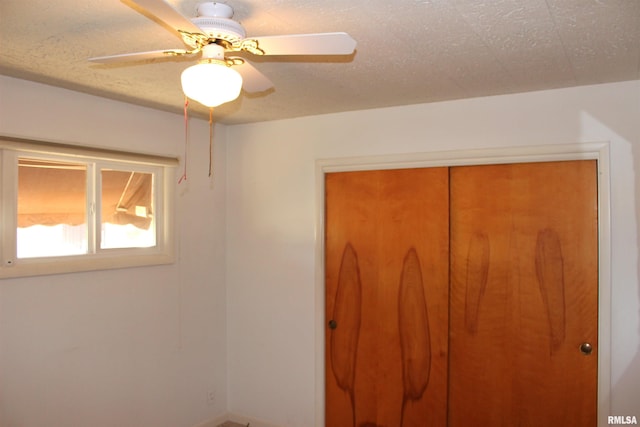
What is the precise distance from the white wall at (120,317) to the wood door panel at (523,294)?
6.12ft

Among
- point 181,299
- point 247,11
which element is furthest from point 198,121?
point 247,11

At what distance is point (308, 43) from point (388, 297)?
80.9 inches

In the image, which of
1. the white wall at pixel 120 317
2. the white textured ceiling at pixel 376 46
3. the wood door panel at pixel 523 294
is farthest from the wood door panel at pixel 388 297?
the white wall at pixel 120 317

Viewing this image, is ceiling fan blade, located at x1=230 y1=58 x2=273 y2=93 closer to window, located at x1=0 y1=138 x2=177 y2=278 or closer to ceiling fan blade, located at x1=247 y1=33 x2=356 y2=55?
ceiling fan blade, located at x1=247 y1=33 x2=356 y2=55

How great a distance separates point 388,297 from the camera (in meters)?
3.14

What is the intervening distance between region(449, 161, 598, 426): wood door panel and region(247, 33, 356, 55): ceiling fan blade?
5.44ft

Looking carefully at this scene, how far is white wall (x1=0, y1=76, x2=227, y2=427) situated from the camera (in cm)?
252

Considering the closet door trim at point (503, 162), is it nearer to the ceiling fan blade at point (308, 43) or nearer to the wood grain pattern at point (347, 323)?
the wood grain pattern at point (347, 323)

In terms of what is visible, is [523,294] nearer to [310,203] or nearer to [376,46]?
[310,203]

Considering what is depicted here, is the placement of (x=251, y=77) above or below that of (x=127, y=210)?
above

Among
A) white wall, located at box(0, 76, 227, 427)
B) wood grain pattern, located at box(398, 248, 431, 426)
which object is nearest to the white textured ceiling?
white wall, located at box(0, 76, 227, 427)

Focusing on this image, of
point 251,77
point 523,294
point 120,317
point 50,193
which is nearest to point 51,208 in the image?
point 50,193

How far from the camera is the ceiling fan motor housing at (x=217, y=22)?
151cm

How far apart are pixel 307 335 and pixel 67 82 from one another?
2.27 metres
